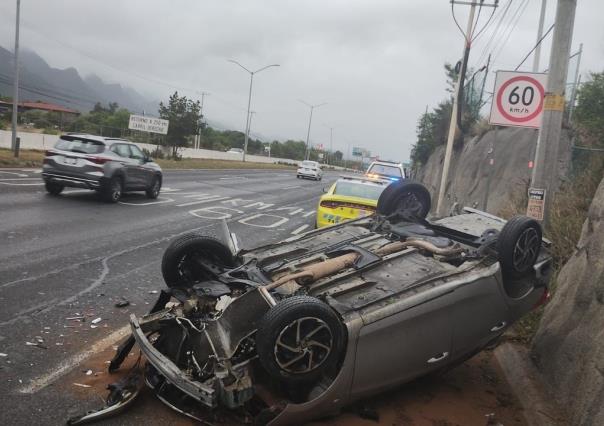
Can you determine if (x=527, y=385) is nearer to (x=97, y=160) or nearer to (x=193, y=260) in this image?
(x=193, y=260)

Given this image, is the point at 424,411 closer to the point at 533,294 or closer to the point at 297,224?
the point at 533,294

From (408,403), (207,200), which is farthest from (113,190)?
(408,403)

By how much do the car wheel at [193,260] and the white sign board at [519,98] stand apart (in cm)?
497

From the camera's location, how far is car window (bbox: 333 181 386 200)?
1049 centimetres

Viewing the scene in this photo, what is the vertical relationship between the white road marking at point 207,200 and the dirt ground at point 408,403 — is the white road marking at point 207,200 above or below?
above

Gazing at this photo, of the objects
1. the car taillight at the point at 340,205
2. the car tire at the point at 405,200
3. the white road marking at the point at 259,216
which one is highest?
the car tire at the point at 405,200

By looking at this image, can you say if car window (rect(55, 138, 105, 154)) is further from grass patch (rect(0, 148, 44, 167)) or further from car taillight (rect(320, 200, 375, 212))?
grass patch (rect(0, 148, 44, 167))

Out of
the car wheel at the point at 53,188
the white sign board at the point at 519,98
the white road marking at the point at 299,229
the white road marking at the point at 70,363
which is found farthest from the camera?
the car wheel at the point at 53,188

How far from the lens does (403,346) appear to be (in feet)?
12.1

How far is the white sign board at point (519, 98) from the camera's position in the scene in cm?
748

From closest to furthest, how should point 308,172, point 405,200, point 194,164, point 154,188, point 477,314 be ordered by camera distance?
point 477,314
point 405,200
point 154,188
point 194,164
point 308,172

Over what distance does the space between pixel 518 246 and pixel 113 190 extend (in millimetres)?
11698

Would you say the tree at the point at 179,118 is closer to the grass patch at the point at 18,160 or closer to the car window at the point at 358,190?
the grass patch at the point at 18,160

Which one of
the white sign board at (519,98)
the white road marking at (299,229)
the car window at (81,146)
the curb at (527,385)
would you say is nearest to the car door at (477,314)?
the curb at (527,385)
